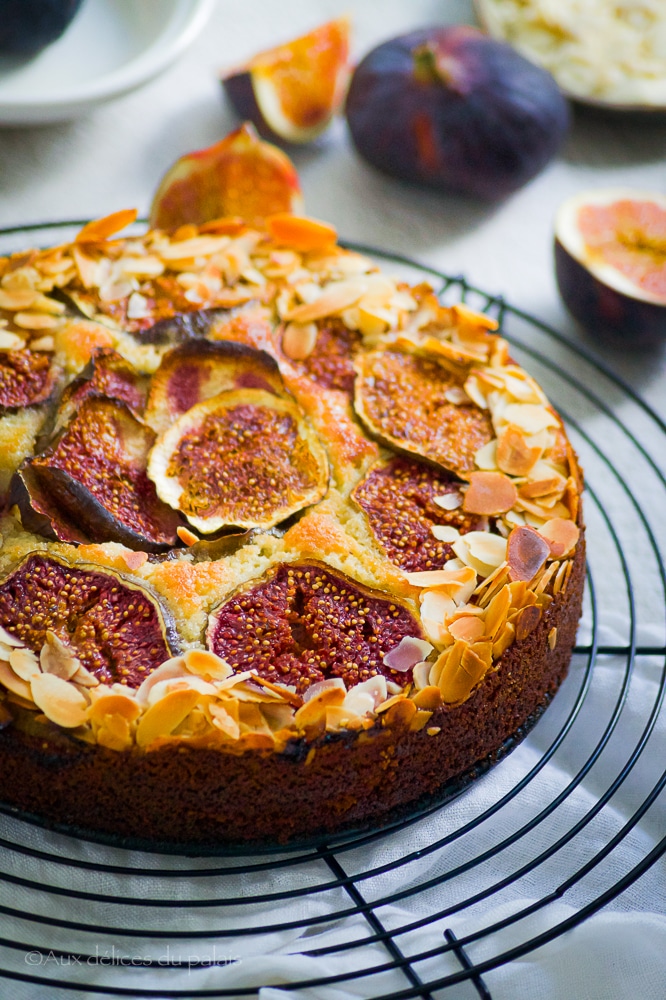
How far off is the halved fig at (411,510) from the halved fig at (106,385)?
2.10 feet

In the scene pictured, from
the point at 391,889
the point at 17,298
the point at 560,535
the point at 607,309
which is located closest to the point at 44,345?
the point at 17,298

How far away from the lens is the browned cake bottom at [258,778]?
204 cm

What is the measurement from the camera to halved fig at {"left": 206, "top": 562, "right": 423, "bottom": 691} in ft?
7.02

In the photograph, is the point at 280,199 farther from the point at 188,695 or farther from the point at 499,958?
the point at 499,958

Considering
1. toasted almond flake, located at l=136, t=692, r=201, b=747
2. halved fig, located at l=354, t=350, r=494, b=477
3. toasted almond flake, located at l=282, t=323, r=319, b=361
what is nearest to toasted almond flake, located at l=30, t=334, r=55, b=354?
toasted almond flake, located at l=282, t=323, r=319, b=361

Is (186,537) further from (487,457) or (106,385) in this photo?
(487,457)

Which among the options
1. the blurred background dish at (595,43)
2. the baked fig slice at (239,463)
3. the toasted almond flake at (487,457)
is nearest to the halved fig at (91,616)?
the baked fig slice at (239,463)

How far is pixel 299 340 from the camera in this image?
2.74 meters

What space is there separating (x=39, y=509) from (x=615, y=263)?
2306mm

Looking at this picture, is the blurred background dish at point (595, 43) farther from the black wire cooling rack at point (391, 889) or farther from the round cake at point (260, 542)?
the black wire cooling rack at point (391, 889)

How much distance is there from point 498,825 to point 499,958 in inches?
18.2

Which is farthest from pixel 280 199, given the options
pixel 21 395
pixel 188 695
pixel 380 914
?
pixel 380 914

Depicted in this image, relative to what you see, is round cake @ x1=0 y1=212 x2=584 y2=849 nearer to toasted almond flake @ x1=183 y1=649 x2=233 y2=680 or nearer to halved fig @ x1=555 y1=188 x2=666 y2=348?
toasted almond flake @ x1=183 y1=649 x2=233 y2=680

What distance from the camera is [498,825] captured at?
2414 millimetres
